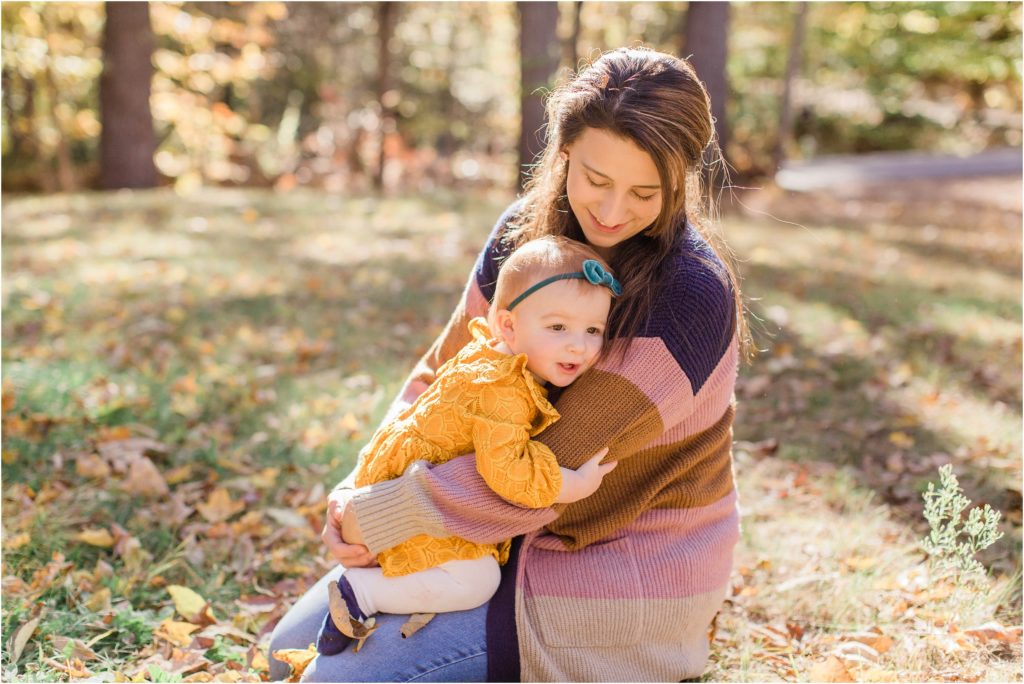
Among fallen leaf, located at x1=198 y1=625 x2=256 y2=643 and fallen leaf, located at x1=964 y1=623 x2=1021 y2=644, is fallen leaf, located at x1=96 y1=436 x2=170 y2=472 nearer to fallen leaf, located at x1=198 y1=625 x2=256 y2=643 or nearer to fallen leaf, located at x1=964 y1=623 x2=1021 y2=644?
fallen leaf, located at x1=198 y1=625 x2=256 y2=643

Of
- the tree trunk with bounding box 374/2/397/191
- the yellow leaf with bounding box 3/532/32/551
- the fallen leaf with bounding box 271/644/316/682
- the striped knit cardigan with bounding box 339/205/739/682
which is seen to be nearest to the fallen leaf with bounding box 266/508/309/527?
the yellow leaf with bounding box 3/532/32/551

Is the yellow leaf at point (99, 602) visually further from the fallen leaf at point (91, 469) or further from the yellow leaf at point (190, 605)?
the fallen leaf at point (91, 469)

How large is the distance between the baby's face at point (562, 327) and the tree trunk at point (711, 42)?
7474 millimetres

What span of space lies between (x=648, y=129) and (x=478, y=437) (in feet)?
2.72

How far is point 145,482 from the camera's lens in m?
3.55

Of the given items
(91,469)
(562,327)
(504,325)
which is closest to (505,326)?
(504,325)

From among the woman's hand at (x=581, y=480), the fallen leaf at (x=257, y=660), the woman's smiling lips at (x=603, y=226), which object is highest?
the woman's smiling lips at (x=603, y=226)

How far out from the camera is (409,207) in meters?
9.78

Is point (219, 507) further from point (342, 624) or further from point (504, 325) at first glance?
point (504, 325)

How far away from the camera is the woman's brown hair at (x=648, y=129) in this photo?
216cm

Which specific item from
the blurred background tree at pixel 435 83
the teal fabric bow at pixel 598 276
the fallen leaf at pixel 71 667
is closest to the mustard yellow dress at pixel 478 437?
the teal fabric bow at pixel 598 276

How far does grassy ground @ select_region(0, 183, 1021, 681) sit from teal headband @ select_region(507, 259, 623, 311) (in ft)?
2.12

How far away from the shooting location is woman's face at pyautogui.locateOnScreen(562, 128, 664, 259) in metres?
2.21

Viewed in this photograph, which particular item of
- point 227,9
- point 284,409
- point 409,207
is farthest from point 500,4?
point 284,409
